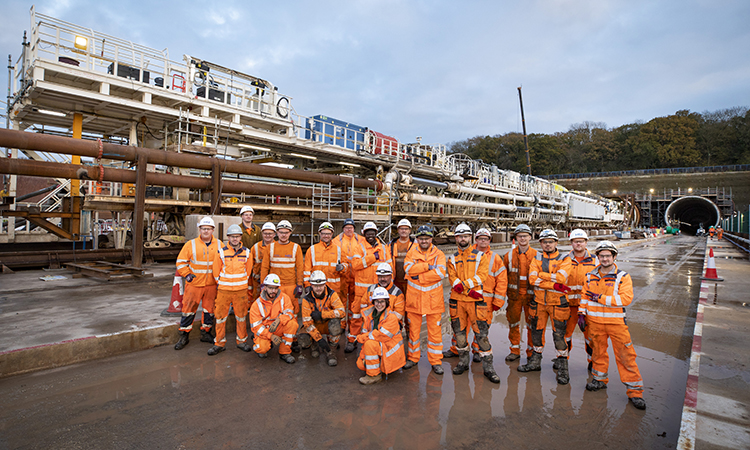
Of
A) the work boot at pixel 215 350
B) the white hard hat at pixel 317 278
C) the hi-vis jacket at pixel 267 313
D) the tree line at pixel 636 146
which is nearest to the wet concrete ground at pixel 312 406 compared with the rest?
the work boot at pixel 215 350

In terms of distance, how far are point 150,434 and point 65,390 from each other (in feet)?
4.72

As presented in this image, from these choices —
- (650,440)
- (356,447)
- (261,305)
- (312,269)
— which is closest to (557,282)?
(650,440)

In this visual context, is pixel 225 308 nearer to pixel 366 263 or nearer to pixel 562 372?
pixel 366 263

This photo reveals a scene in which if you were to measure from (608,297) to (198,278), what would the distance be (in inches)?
193

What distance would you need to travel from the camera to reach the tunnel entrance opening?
50.6m

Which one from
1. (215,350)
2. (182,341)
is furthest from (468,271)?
(182,341)

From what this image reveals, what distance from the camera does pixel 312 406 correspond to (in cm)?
349

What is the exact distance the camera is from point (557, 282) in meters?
4.10

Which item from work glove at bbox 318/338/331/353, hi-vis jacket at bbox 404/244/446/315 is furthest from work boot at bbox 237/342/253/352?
hi-vis jacket at bbox 404/244/446/315

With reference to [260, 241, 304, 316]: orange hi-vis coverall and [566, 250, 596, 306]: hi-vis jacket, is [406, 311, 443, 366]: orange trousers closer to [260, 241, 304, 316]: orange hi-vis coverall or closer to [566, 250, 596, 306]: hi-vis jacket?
[566, 250, 596, 306]: hi-vis jacket

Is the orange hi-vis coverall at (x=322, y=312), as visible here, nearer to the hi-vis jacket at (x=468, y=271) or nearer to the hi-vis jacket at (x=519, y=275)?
the hi-vis jacket at (x=468, y=271)

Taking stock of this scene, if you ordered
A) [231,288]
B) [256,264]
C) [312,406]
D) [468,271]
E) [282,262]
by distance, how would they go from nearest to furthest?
[312,406] < [468,271] < [231,288] < [282,262] < [256,264]

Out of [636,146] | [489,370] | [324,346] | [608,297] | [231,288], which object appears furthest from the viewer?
[636,146]

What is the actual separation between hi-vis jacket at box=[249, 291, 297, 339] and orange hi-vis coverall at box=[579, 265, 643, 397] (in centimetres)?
345
